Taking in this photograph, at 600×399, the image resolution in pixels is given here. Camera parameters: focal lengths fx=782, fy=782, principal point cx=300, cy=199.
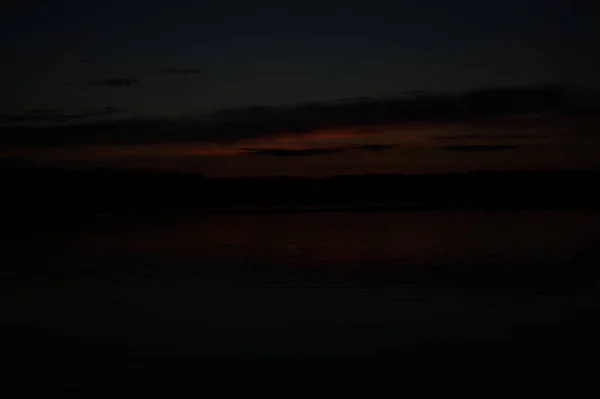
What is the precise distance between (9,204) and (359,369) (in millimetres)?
22506

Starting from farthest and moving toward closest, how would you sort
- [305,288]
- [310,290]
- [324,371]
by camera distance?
[305,288]
[310,290]
[324,371]

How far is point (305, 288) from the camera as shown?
9.70 m

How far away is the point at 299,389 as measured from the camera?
599 cm

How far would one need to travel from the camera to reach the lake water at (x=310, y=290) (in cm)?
746

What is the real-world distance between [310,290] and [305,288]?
139mm

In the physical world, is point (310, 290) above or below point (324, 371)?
above

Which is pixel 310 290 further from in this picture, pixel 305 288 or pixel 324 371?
pixel 324 371

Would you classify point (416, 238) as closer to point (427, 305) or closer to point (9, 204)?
point (427, 305)

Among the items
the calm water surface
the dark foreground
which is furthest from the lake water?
the dark foreground

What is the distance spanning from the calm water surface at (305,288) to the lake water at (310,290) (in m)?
0.02

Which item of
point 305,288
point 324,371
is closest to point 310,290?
point 305,288

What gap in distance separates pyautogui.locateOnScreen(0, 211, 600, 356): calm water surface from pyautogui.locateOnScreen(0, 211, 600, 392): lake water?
0.02 metres

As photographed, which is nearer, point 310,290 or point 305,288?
point 310,290

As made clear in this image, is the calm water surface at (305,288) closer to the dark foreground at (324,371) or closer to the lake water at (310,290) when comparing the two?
the lake water at (310,290)
